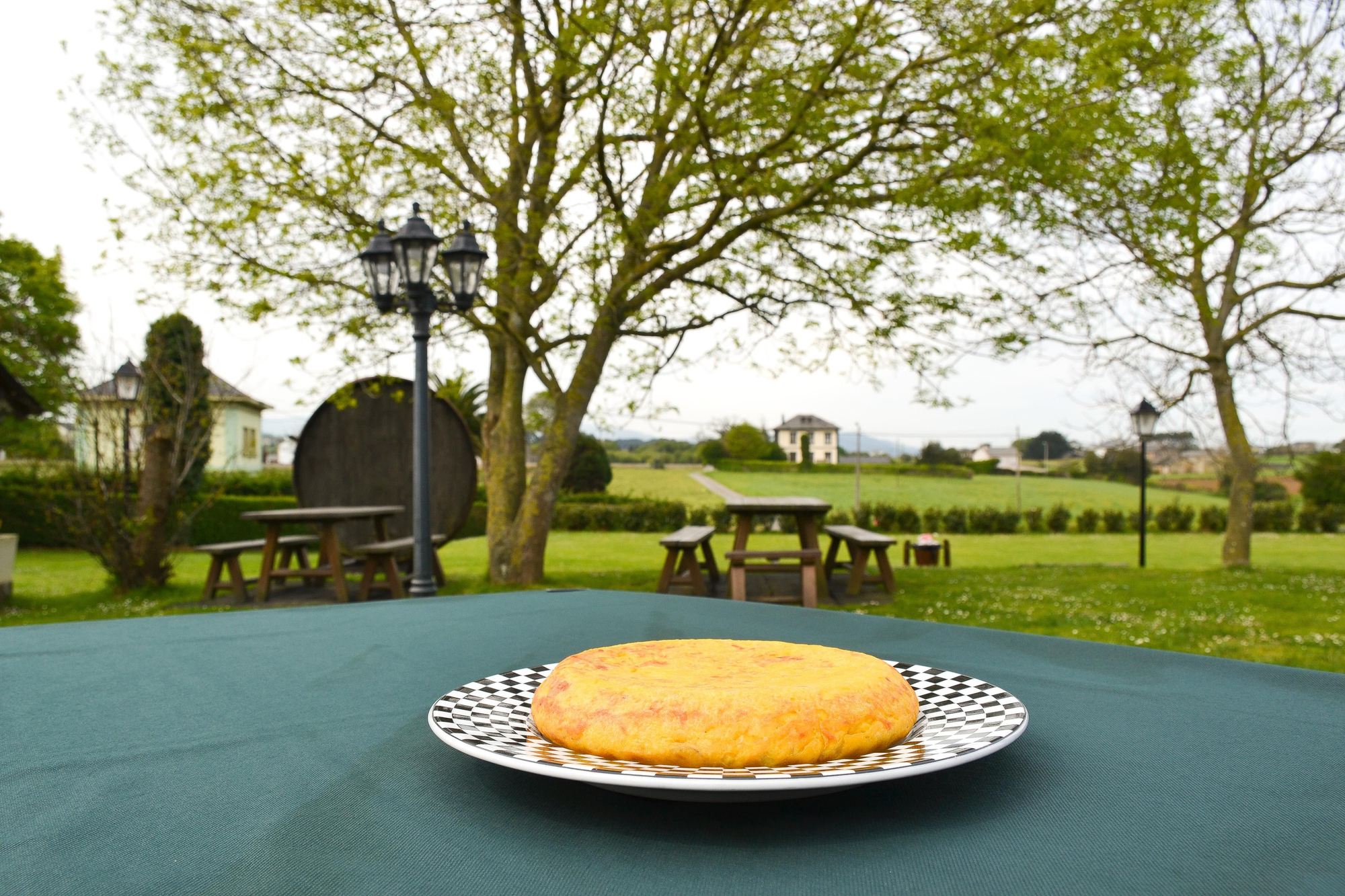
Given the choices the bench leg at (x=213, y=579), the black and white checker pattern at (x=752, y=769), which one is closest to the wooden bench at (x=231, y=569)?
the bench leg at (x=213, y=579)

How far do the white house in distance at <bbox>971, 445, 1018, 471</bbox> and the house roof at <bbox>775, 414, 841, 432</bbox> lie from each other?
6.47 metres

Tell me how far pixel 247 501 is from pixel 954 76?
16.0 meters

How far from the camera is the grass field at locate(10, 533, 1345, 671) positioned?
6.20 metres

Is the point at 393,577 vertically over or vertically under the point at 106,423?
under

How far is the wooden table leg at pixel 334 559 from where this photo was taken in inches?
308

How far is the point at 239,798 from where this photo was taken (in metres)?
0.67

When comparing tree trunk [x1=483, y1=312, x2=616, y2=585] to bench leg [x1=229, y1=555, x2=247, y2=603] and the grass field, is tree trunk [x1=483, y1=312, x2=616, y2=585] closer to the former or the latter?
the grass field

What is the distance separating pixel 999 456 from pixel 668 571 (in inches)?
1464

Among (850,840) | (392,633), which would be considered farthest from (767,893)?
(392,633)

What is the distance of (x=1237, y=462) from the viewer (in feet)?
39.0

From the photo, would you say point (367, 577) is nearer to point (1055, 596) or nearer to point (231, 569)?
point (231, 569)

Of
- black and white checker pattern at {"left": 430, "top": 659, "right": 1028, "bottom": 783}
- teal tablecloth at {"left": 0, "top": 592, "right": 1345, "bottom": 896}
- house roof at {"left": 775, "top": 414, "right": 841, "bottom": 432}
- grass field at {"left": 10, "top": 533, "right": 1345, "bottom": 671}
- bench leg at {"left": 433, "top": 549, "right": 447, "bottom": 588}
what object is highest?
house roof at {"left": 775, "top": 414, "right": 841, "bottom": 432}

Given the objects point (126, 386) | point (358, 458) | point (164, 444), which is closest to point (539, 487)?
point (358, 458)

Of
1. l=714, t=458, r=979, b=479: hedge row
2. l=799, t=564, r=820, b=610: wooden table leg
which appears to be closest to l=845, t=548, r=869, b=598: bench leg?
l=799, t=564, r=820, b=610: wooden table leg
